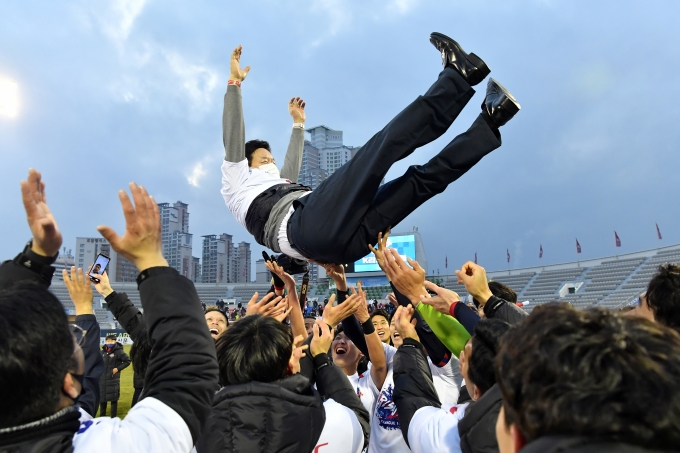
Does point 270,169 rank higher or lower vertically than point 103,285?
higher

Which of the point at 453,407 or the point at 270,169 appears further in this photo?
the point at 270,169

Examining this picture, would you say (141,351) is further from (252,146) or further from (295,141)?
(295,141)

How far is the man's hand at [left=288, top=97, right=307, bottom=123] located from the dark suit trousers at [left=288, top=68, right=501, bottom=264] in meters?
1.44

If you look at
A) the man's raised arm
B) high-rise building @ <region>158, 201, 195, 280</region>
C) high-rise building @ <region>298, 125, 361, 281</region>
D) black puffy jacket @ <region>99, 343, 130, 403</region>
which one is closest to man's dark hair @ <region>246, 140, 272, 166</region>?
the man's raised arm

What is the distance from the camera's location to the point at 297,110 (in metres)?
4.32

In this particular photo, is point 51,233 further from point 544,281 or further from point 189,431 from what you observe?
point 544,281

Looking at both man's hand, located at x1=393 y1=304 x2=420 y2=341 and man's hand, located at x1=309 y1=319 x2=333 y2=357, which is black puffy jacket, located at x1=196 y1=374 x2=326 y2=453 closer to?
man's hand, located at x1=309 y1=319 x2=333 y2=357

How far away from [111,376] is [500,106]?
7.84 metres

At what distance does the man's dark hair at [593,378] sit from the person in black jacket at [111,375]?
8246 mm

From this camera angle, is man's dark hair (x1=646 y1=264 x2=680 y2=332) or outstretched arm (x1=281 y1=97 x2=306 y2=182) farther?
outstretched arm (x1=281 y1=97 x2=306 y2=182)

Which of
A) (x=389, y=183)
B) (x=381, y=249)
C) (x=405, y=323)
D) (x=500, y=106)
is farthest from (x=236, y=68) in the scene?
(x=405, y=323)

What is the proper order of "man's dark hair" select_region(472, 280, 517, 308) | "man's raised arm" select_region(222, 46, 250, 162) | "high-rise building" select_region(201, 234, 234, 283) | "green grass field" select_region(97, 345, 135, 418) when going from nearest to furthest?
"man's raised arm" select_region(222, 46, 250, 162)
"man's dark hair" select_region(472, 280, 517, 308)
"green grass field" select_region(97, 345, 135, 418)
"high-rise building" select_region(201, 234, 234, 283)

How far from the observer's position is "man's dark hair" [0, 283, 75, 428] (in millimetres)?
1059

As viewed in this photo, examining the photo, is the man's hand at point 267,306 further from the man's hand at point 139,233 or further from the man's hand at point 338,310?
the man's hand at point 139,233
